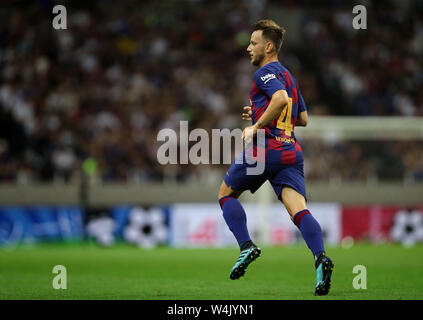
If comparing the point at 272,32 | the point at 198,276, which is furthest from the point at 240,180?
the point at 198,276

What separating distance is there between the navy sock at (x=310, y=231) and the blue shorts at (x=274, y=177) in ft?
0.79

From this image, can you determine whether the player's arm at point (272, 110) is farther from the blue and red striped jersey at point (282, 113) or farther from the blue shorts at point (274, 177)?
the blue shorts at point (274, 177)

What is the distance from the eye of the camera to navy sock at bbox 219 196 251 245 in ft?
21.9

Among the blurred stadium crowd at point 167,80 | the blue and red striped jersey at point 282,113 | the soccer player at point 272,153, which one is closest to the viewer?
the soccer player at point 272,153

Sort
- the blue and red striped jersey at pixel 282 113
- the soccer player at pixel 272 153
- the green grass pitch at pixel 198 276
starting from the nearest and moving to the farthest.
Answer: the soccer player at pixel 272 153, the blue and red striped jersey at pixel 282 113, the green grass pitch at pixel 198 276

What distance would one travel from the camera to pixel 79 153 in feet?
59.4

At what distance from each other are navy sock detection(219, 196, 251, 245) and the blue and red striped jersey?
24.3 inches

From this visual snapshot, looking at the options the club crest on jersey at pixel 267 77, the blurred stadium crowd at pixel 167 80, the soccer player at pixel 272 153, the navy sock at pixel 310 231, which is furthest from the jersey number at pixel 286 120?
the blurred stadium crowd at pixel 167 80

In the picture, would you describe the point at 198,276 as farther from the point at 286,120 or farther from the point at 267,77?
the point at 267,77

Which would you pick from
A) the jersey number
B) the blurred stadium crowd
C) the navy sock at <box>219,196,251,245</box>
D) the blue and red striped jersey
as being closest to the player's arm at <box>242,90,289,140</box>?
the blue and red striped jersey

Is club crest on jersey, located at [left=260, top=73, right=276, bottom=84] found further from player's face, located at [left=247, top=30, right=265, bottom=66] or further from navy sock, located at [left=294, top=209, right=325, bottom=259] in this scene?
navy sock, located at [left=294, top=209, right=325, bottom=259]

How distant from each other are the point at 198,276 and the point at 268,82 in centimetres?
327

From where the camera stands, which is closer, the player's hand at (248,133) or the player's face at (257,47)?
the player's hand at (248,133)

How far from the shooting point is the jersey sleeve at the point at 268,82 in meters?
6.37
